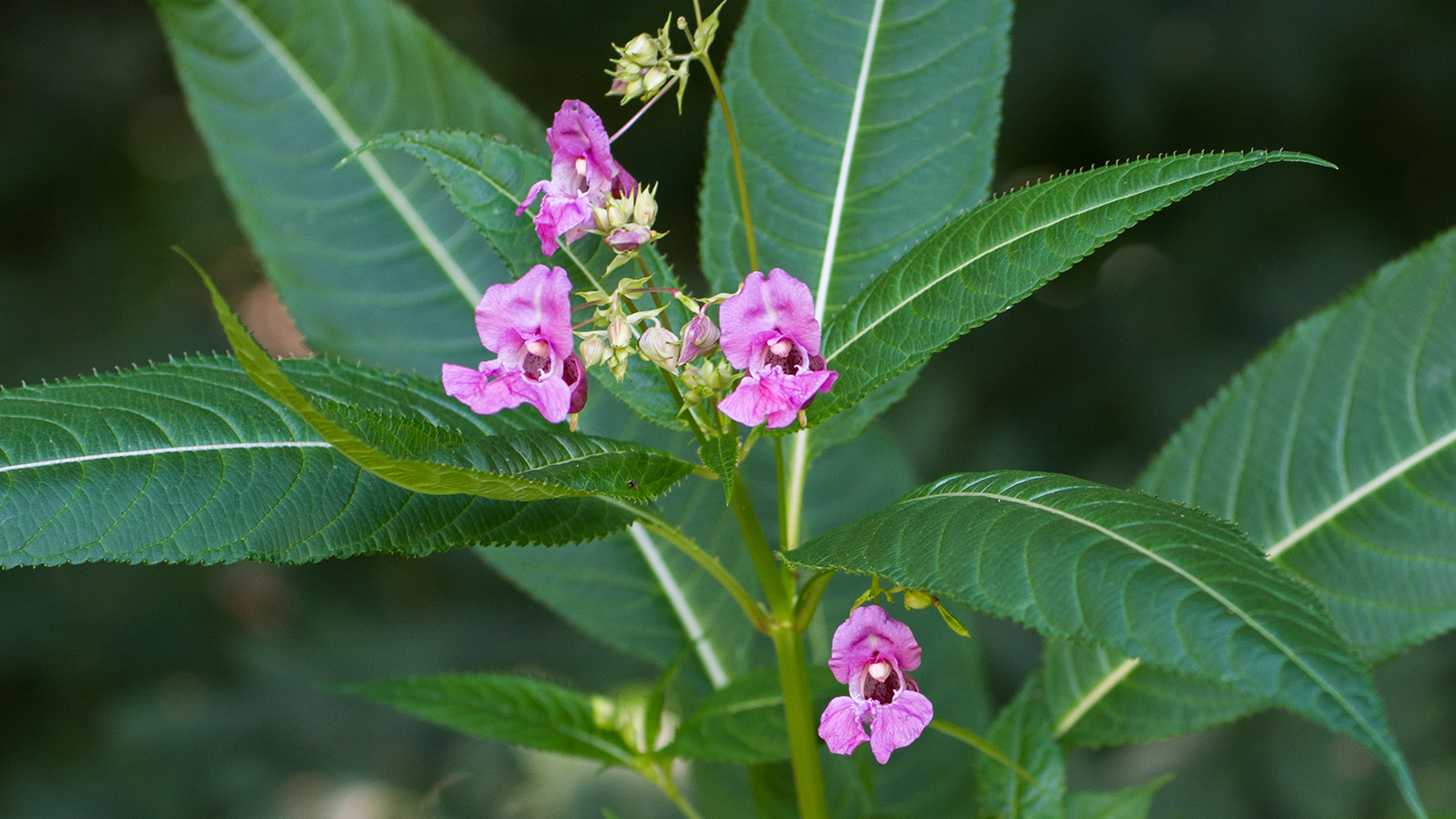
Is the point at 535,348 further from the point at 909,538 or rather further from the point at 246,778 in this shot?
the point at 246,778

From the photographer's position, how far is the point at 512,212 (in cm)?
94

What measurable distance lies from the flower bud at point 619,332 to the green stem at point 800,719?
0.96 ft

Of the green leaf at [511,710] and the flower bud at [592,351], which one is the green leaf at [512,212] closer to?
the flower bud at [592,351]

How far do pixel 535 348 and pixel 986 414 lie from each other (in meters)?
1.84

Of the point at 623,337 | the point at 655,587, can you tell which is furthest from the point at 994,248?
the point at 655,587

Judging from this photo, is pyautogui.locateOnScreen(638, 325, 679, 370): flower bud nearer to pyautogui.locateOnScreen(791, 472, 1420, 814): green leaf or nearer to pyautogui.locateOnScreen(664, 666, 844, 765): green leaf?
pyautogui.locateOnScreen(791, 472, 1420, 814): green leaf

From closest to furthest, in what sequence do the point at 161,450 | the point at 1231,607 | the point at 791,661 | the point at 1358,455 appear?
1. the point at 1231,607
2. the point at 161,450
3. the point at 791,661
4. the point at 1358,455

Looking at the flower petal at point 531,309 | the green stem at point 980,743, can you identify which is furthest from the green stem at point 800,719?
the flower petal at point 531,309

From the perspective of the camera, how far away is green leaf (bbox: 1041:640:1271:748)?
117 cm

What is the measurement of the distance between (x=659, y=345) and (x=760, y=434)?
141 millimetres

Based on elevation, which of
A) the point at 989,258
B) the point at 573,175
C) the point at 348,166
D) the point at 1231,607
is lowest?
the point at 1231,607

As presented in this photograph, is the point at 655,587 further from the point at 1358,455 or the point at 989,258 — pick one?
the point at 1358,455

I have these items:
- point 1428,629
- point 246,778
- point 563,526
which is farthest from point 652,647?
point 246,778

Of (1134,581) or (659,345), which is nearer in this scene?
(1134,581)
